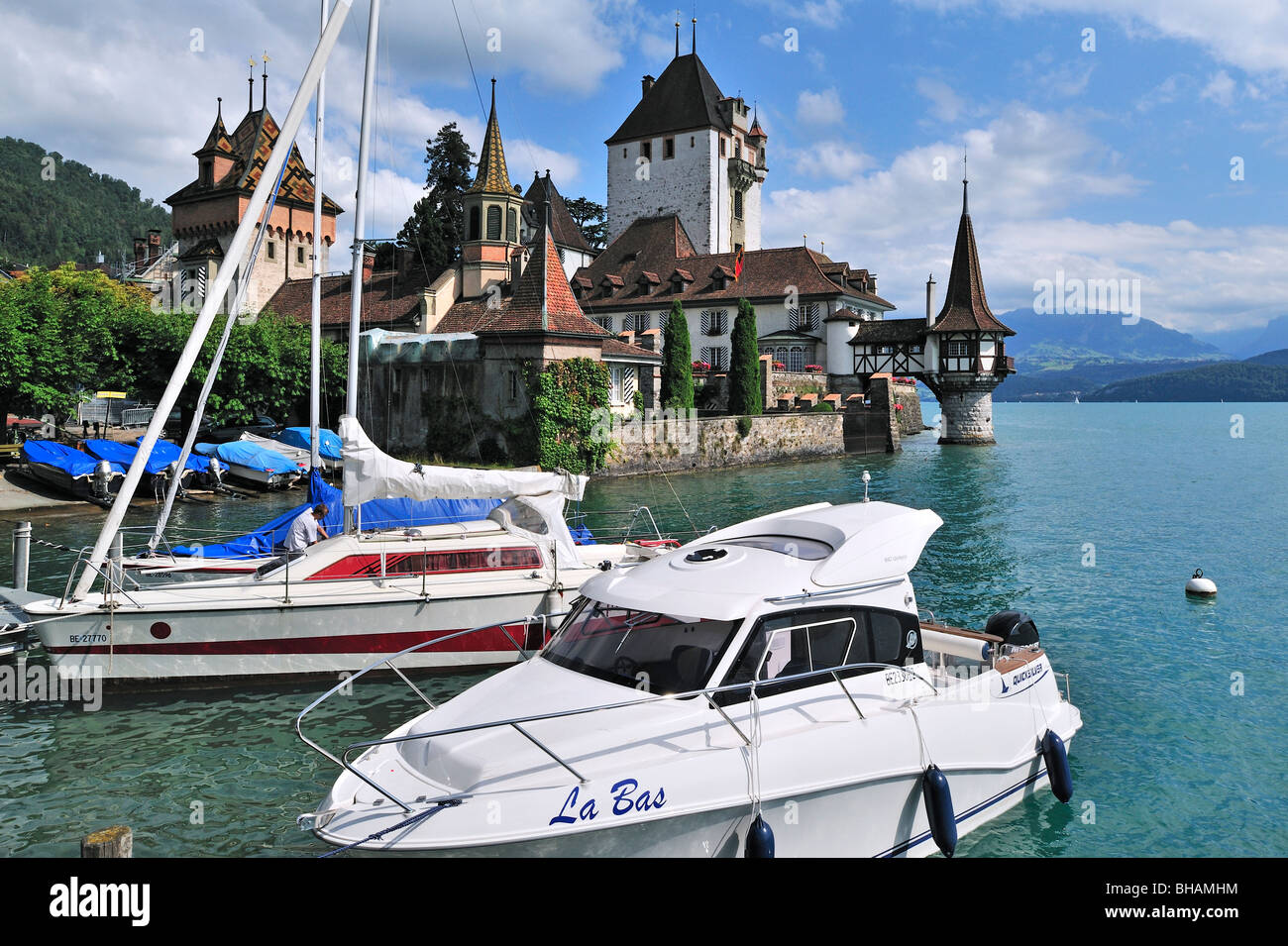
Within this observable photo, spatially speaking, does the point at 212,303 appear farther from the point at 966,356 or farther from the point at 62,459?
the point at 966,356

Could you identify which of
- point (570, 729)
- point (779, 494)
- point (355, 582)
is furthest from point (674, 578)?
point (779, 494)

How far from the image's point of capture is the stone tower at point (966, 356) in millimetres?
65250

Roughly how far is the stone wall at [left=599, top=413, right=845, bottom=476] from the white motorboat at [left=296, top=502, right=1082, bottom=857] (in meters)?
34.3

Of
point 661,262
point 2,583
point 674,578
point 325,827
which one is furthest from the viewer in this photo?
point 661,262

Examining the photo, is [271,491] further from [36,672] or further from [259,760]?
[259,760]

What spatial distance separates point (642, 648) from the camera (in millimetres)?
8469

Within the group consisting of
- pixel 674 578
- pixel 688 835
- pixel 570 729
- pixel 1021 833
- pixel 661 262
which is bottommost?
pixel 1021 833

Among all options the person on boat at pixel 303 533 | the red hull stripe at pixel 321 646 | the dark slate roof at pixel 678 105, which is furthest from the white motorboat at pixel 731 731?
the dark slate roof at pixel 678 105

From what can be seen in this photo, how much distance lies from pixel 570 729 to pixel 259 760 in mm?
5355

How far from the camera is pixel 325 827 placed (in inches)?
274

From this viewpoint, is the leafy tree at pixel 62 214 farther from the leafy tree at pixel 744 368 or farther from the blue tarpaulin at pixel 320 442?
the leafy tree at pixel 744 368

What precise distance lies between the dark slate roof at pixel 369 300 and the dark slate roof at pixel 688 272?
18.1m

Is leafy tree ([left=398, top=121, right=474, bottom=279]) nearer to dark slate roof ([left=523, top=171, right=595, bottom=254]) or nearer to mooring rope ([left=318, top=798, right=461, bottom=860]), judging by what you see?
dark slate roof ([left=523, top=171, right=595, bottom=254])

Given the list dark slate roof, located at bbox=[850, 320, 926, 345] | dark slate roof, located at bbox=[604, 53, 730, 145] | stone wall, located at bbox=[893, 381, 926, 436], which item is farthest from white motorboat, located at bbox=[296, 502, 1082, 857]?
dark slate roof, located at bbox=[604, 53, 730, 145]
